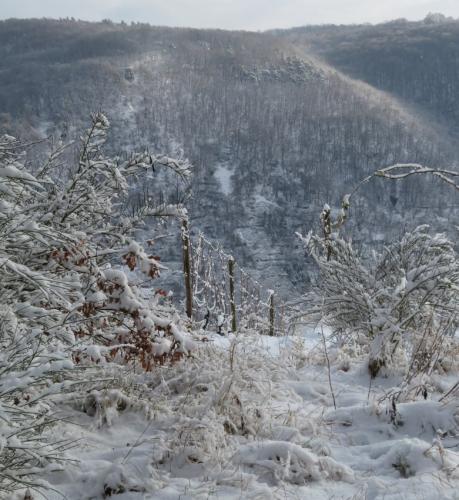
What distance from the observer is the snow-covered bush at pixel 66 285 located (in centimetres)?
212

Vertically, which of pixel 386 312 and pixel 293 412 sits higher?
pixel 386 312

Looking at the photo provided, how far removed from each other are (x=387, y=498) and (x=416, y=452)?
0.40 m

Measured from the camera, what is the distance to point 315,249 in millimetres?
5016

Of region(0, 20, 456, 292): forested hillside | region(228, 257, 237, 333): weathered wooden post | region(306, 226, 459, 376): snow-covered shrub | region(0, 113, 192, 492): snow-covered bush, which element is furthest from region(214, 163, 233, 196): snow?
region(0, 113, 192, 492): snow-covered bush

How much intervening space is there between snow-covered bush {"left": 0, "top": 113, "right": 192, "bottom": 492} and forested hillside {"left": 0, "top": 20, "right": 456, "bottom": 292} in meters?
106

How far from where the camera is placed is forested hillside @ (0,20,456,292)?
425 feet

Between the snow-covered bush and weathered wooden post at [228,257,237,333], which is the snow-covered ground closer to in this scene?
the snow-covered bush

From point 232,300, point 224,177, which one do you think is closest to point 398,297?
point 232,300

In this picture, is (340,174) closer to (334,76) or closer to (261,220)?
(261,220)

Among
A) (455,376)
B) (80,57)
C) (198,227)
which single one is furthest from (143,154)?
(80,57)

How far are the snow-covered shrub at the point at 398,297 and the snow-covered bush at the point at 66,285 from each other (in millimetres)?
1473

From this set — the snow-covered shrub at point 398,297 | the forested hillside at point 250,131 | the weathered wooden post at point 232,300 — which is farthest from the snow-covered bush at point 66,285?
the forested hillside at point 250,131

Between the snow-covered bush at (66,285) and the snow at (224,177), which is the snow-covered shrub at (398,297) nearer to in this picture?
the snow-covered bush at (66,285)

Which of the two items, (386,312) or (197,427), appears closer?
(197,427)
